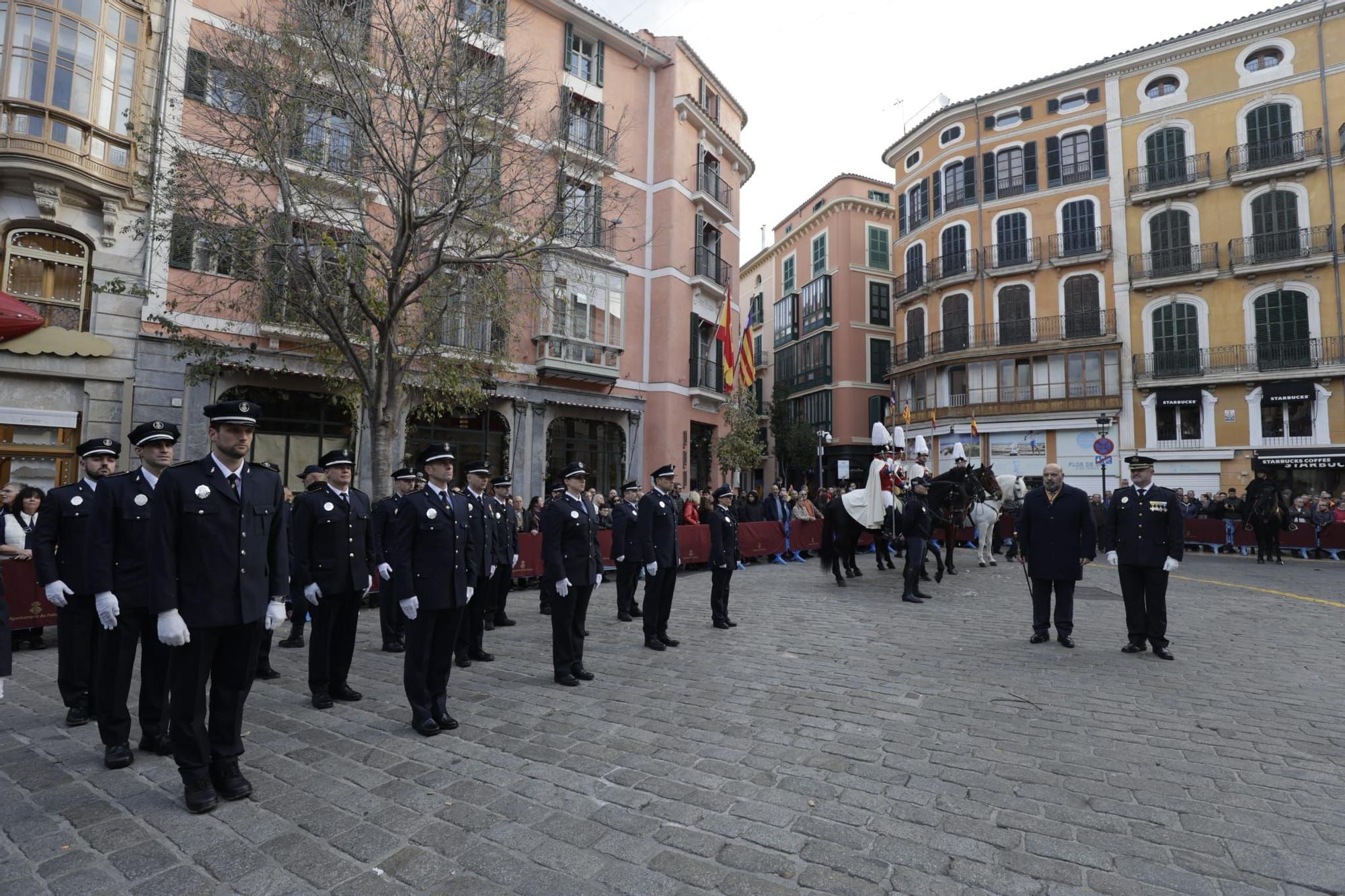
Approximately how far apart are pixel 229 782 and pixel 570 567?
3247 mm

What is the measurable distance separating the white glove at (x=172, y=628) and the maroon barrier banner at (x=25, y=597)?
6185 millimetres

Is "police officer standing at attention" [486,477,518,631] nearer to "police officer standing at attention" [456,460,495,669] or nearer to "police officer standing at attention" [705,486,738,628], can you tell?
"police officer standing at attention" [456,460,495,669]

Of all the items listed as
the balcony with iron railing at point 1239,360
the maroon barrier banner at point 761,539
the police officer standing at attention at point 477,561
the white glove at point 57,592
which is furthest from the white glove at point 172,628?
the balcony with iron railing at point 1239,360

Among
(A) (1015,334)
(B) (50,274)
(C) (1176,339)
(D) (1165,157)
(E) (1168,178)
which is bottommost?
(B) (50,274)

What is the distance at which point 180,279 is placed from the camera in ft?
51.7

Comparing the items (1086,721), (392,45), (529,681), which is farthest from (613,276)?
(1086,721)

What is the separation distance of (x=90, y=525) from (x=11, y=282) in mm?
13606

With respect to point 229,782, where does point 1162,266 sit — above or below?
above

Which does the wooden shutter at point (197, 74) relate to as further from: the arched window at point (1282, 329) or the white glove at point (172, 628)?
the arched window at point (1282, 329)

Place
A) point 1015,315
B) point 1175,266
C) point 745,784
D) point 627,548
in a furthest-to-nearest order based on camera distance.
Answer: point 1015,315
point 1175,266
point 627,548
point 745,784

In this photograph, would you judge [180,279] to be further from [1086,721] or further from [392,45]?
[1086,721]

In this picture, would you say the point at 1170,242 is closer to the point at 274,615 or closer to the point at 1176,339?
the point at 1176,339

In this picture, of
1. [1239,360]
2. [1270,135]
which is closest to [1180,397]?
[1239,360]

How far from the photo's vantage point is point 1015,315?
3409 cm
